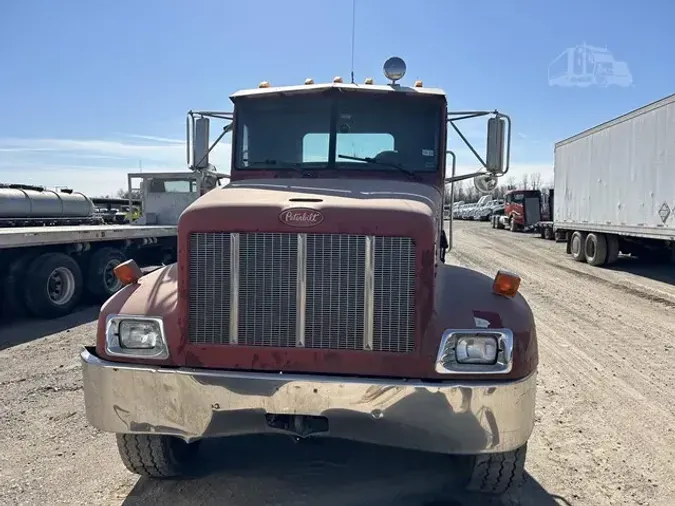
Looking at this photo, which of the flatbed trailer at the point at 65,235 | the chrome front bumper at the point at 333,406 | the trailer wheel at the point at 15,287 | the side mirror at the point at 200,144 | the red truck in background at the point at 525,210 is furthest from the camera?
the red truck in background at the point at 525,210

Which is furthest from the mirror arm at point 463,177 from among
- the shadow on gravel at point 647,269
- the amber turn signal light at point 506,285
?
the shadow on gravel at point 647,269

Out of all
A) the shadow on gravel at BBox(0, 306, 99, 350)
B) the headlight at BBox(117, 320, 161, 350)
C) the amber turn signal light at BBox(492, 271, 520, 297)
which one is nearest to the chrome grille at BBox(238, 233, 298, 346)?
the headlight at BBox(117, 320, 161, 350)

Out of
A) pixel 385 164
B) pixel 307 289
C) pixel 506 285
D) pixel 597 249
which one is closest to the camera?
pixel 307 289

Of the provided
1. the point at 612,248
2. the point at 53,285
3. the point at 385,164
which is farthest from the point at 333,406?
the point at 612,248

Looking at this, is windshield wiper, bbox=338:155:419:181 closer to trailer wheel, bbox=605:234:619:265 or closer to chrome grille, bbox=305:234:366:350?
chrome grille, bbox=305:234:366:350

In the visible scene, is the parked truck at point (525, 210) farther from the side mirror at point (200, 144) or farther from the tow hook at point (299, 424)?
the tow hook at point (299, 424)

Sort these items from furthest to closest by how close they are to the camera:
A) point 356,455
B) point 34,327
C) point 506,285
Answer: point 34,327, point 356,455, point 506,285

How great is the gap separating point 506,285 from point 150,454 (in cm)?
233

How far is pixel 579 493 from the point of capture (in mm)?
3521

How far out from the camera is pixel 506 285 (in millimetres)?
3318

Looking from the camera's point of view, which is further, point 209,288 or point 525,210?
point 525,210

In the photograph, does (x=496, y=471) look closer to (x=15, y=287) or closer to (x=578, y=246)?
(x=15, y=287)

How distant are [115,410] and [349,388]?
1.27 metres

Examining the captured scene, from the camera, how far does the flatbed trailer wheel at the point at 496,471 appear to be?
10.5ft
